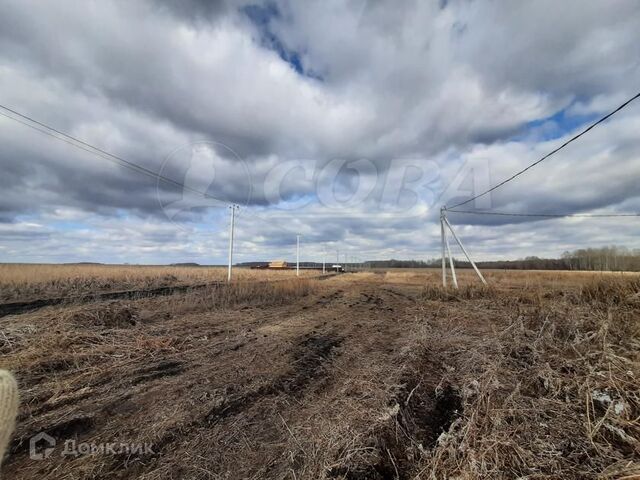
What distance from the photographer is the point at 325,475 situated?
264 centimetres

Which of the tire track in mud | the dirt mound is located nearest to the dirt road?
the tire track in mud

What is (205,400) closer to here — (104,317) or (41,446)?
(41,446)

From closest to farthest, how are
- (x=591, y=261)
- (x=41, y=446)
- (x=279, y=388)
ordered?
(x=41, y=446) → (x=279, y=388) → (x=591, y=261)

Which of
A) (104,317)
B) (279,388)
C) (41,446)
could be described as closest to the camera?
(41,446)

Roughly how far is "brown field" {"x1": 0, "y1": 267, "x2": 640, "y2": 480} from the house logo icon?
59mm

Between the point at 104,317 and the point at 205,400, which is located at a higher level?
the point at 104,317

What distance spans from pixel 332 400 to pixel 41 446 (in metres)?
3.10

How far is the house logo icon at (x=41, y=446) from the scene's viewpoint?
3.03m

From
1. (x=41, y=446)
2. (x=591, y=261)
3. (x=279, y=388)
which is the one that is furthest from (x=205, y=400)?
(x=591, y=261)

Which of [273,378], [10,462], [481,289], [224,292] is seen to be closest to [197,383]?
[273,378]

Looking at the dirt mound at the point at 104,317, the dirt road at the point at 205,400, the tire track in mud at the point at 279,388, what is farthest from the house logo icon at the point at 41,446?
the dirt mound at the point at 104,317

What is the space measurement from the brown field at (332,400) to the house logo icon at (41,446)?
0.06 m

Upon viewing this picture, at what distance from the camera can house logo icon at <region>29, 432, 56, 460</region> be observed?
3.03 m

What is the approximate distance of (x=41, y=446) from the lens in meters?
3.18
